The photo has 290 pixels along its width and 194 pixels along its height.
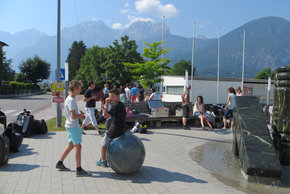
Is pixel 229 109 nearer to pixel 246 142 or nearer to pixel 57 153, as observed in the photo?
pixel 246 142

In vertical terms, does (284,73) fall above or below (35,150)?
above

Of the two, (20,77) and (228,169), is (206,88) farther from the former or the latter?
(20,77)

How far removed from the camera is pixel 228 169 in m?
5.78

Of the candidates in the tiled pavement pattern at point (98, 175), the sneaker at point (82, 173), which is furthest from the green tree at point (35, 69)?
the sneaker at point (82, 173)

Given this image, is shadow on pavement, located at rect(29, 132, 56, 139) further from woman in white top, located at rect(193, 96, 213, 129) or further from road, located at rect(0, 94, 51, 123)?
woman in white top, located at rect(193, 96, 213, 129)

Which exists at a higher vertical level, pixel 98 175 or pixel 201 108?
pixel 201 108

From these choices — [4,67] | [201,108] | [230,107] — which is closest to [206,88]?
[201,108]

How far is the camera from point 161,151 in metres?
7.13

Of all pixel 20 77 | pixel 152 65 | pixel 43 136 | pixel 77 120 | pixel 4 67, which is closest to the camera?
pixel 77 120

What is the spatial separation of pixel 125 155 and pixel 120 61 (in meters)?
45.0

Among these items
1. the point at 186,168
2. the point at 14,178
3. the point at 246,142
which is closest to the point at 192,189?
the point at 186,168

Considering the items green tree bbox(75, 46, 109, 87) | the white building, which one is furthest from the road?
green tree bbox(75, 46, 109, 87)

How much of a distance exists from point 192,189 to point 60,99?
26.2ft

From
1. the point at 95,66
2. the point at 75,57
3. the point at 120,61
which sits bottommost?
the point at 95,66
